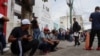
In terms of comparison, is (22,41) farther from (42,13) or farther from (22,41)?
(42,13)

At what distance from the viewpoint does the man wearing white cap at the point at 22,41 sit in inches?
430

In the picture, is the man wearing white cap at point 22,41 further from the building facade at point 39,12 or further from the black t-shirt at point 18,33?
the building facade at point 39,12

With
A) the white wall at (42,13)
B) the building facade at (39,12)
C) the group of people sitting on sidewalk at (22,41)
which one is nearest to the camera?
the group of people sitting on sidewalk at (22,41)

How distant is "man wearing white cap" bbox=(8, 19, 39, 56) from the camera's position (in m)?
10.9

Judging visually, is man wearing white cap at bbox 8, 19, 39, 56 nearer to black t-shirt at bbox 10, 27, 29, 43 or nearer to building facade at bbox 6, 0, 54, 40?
black t-shirt at bbox 10, 27, 29, 43

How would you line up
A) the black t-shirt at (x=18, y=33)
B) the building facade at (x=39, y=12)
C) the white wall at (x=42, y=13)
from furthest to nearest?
the white wall at (x=42, y=13), the building facade at (x=39, y=12), the black t-shirt at (x=18, y=33)

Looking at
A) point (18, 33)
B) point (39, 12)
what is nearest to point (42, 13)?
point (39, 12)

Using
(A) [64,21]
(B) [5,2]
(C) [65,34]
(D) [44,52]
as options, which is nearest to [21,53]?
(D) [44,52]

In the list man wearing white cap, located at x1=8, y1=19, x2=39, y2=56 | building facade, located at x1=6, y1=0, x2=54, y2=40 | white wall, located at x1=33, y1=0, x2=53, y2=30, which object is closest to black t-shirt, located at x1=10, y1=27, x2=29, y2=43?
man wearing white cap, located at x1=8, y1=19, x2=39, y2=56

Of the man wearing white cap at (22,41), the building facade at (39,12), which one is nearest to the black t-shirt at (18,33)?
the man wearing white cap at (22,41)

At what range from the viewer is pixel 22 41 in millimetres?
11062

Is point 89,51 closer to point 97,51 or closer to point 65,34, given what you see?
point 97,51

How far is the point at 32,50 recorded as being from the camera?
11172mm

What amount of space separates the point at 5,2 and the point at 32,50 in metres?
14.0
